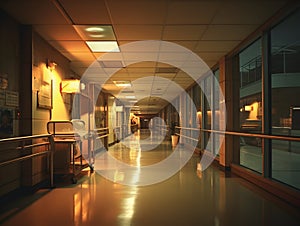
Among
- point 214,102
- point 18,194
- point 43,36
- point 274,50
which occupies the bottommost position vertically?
point 18,194

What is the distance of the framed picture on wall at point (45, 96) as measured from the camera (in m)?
4.94

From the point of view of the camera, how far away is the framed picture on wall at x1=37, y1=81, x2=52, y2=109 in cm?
494

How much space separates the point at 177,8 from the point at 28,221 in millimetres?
3086

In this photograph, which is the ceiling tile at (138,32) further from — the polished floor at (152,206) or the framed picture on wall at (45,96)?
the polished floor at (152,206)

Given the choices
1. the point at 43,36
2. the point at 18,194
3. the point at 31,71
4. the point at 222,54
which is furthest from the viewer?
the point at 222,54

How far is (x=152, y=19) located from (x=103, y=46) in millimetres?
1767

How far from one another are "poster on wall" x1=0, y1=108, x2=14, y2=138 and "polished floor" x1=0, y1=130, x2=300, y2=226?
937 mm

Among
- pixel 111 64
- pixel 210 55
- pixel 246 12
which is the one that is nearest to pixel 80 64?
pixel 111 64

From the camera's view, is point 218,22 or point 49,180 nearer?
point 218,22

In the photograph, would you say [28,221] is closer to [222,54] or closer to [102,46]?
[102,46]

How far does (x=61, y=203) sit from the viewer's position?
384cm

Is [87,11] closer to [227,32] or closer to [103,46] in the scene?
[103,46]

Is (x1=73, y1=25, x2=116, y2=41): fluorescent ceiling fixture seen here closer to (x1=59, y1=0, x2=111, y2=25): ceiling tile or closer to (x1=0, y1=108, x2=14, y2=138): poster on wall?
(x1=59, y1=0, x2=111, y2=25): ceiling tile

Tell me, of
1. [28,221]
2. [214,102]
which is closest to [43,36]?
[28,221]
